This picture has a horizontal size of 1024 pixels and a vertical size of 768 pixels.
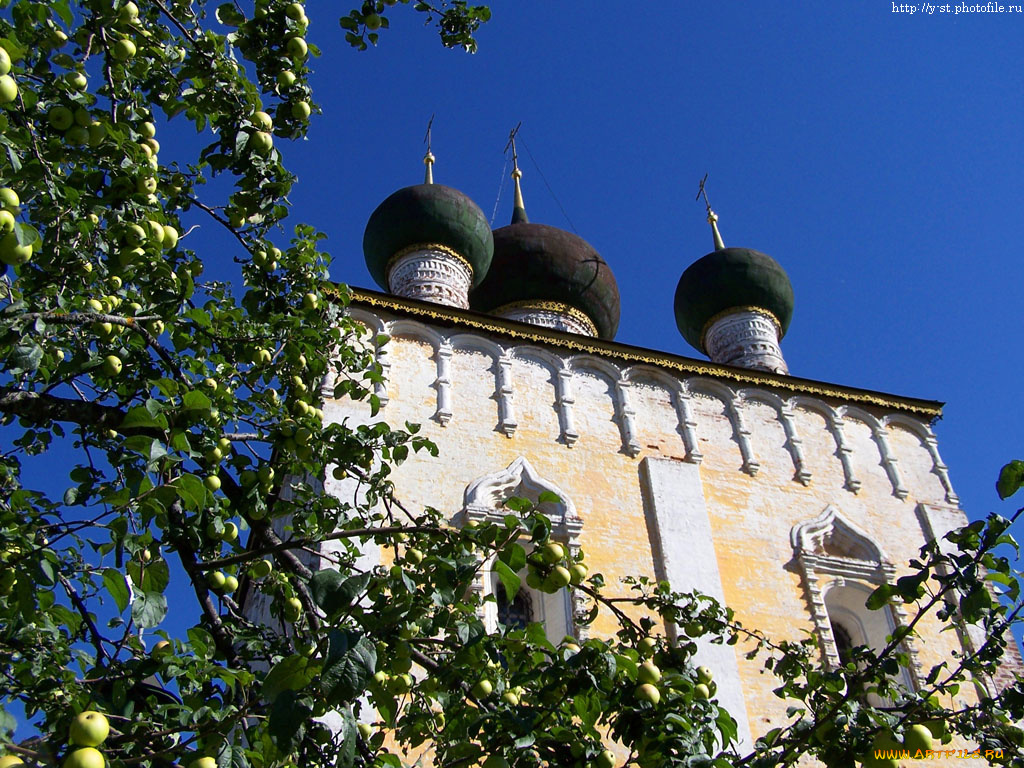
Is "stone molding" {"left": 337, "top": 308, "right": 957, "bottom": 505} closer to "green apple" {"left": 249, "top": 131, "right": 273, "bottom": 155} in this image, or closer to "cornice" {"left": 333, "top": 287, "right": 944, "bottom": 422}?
"cornice" {"left": 333, "top": 287, "right": 944, "bottom": 422}

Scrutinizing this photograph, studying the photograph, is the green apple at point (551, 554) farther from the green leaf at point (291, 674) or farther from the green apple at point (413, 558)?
the green leaf at point (291, 674)

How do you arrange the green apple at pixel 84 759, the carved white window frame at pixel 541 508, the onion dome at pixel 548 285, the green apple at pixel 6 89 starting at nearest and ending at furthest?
the green apple at pixel 84 759 → the green apple at pixel 6 89 → the carved white window frame at pixel 541 508 → the onion dome at pixel 548 285

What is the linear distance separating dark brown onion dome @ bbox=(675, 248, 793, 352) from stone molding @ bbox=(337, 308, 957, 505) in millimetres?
2877

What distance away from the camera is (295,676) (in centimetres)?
222

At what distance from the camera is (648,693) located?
2635 mm

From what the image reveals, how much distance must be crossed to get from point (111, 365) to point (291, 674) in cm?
145

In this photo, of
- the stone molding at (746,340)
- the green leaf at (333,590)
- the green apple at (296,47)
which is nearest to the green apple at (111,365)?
the green apple at (296,47)

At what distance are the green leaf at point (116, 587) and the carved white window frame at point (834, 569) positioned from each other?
18.9 ft

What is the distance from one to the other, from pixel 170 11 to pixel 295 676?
2.52 m

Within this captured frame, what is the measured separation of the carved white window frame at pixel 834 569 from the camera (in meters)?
7.09

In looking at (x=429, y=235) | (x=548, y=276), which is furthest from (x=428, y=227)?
(x=548, y=276)

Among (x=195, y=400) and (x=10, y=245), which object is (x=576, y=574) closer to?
(x=195, y=400)

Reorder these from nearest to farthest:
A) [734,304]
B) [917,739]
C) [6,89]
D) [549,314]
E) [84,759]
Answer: [84,759] < [6,89] < [917,739] < [549,314] < [734,304]

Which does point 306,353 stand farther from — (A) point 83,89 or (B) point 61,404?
(A) point 83,89
